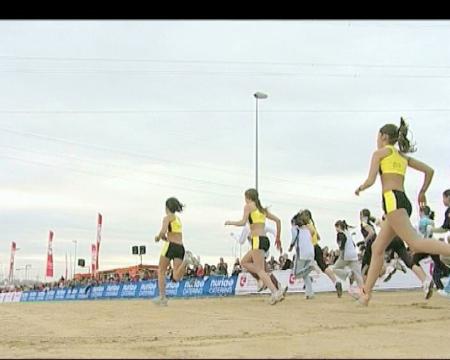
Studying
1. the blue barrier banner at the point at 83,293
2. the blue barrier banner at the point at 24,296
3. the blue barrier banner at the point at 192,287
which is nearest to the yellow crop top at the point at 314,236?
the blue barrier banner at the point at 192,287

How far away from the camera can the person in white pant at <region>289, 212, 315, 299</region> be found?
14625mm

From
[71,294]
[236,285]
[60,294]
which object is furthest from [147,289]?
[60,294]

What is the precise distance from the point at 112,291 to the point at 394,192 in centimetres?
2603

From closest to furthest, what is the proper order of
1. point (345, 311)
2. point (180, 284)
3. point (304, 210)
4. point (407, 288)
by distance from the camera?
point (345, 311) < point (304, 210) < point (407, 288) < point (180, 284)

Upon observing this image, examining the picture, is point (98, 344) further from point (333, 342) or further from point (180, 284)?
point (180, 284)

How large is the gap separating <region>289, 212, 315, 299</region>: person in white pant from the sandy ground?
3.91m

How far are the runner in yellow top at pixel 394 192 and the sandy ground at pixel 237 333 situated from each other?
878 mm

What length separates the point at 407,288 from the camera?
2262cm

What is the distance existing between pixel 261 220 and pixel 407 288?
37.6 ft

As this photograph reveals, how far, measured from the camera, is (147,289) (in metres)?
29.2

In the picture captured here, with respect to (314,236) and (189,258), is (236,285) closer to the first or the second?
(314,236)

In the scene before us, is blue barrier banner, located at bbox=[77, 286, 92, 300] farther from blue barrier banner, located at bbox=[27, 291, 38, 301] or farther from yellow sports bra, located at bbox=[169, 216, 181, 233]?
yellow sports bra, located at bbox=[169, 216, 181, 233]
